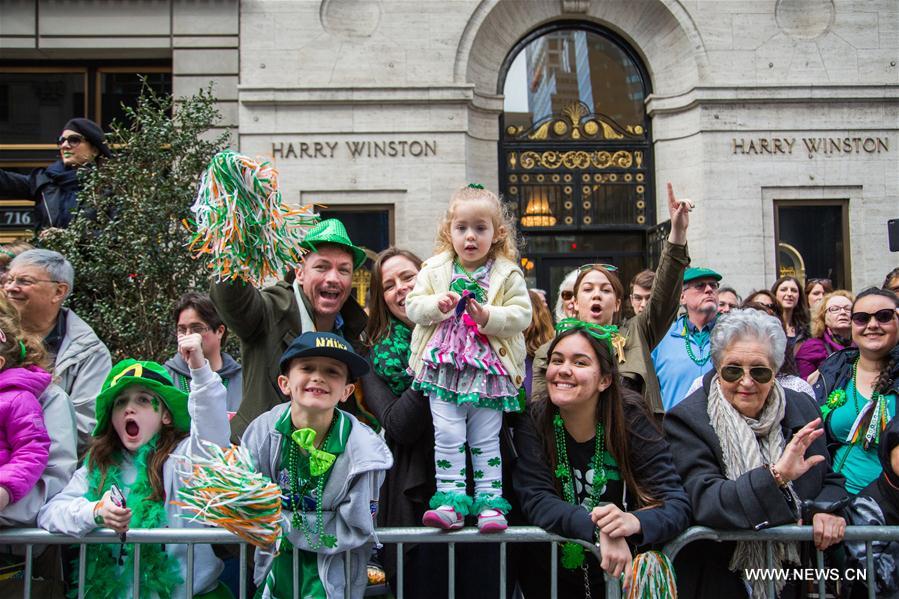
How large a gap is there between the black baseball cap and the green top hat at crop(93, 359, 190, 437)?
0.60 metres

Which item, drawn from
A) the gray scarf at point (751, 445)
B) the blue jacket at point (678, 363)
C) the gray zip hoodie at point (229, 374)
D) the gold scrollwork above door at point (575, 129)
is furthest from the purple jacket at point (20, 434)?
the gold scrollwork above door at point (575, 129)

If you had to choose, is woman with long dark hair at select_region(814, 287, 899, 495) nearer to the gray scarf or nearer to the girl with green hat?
the gray scarf

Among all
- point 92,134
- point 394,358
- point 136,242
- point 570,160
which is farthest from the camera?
point 570,160

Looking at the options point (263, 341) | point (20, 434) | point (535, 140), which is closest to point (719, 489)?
point (263, 341)

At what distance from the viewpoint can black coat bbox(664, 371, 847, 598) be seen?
10.5 feet

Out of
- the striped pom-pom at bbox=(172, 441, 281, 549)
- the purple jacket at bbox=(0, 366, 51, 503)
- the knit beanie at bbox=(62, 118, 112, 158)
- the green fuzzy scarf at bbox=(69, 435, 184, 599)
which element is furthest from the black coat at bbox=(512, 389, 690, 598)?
the knit beanie at bbox=(62, 118, 112, 158)

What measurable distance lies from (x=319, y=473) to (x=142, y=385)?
3.17 feet

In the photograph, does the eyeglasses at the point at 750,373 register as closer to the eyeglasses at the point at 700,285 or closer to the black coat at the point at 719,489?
the black coat at the point at 719,489

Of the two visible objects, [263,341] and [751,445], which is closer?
[751,445]

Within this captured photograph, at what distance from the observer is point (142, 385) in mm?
3574

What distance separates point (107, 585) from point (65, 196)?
5152 mm

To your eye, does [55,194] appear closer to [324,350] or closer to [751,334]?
[324,350]

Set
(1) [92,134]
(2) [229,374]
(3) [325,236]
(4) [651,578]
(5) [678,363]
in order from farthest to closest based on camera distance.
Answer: (1) [92,134] → (2) [229,374] → (5) [678,363] → (3) [325,236] → (4) [651,578]

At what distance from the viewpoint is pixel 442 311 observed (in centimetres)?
344
